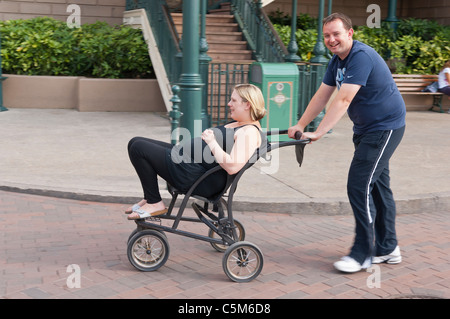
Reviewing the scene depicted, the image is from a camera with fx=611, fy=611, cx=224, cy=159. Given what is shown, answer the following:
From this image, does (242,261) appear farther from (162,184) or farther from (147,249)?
(162,184)

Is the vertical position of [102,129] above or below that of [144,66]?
below

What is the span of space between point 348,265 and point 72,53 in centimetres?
996

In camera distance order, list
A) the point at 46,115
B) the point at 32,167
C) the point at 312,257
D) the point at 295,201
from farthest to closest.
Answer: the point at 46,115 < the point at 32,167 < the point at 295,201 < the point at 312,257

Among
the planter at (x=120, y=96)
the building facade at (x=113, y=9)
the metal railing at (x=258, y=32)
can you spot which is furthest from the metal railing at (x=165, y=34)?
the building facade at (x=113, y=9)

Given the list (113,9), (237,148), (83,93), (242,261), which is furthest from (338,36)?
(113,9)

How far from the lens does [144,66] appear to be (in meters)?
12.7

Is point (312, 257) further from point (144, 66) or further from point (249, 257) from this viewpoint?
point (144, 66)

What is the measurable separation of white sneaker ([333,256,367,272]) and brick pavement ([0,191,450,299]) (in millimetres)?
49

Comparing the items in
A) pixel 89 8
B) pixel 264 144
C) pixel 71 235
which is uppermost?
pixel 89 8

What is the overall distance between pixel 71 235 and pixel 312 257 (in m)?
2.00

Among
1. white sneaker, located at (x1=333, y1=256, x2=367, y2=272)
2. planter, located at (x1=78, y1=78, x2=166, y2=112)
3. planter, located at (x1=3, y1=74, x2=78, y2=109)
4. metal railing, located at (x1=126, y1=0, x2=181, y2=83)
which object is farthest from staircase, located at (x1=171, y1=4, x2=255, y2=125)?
white sneaker, located at (x1=333, y1=256, x2=367, y2=272)

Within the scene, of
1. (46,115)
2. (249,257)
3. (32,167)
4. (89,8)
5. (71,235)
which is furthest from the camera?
(89,8)

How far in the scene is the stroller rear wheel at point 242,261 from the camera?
13.5 feet

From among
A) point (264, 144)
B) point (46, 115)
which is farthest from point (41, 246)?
point (46, 115)
